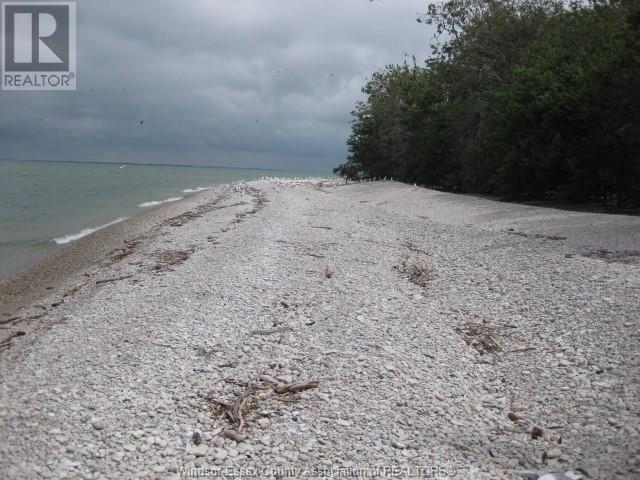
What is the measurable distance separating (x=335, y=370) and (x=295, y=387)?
0.58 m

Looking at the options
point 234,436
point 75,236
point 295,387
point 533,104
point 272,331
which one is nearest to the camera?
point 234,436

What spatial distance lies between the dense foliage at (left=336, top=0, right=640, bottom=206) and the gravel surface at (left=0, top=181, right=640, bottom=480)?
10440 millimetres

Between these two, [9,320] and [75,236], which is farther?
[75,236]

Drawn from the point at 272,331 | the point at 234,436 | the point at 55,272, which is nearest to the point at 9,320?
the point at 55,272

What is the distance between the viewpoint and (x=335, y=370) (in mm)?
5602

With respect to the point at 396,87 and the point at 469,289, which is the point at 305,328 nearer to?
the point at 469,289

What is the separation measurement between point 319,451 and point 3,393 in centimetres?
342

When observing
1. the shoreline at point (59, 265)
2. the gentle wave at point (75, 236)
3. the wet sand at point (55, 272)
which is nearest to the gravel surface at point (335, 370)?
the wet sand at point (55, 272)

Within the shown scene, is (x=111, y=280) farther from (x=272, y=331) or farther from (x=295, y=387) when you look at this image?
(x=295, y=387)

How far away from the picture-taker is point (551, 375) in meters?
5.56

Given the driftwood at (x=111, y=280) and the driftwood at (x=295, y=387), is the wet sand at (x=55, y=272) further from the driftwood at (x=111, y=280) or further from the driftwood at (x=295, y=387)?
the driftwood at (x=295, y=387)

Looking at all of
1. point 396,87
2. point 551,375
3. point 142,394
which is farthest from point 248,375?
point 396,87

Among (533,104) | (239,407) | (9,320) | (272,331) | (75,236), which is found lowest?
(9,320)

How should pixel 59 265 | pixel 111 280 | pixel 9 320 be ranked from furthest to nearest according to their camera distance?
pixel 59 265 → pixel 111 280 → pixel 9 320
